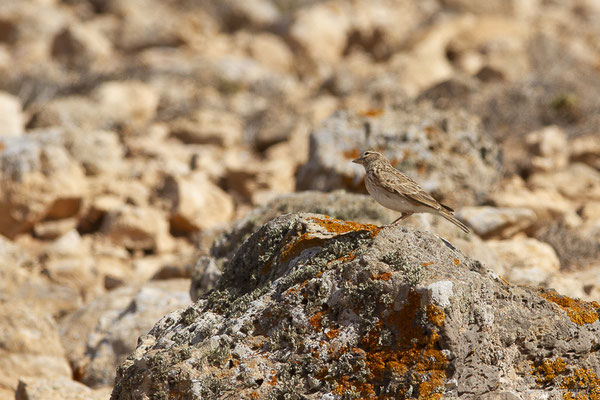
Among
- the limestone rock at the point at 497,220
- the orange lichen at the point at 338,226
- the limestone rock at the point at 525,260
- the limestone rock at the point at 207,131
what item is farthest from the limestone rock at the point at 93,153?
the orange lichen at the point at 338,226

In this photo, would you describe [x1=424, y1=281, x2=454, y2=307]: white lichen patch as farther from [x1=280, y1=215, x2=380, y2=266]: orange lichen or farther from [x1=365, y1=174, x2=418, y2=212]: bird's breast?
[x1=365, y1=174, x2=418, y2=212]: bird's breast

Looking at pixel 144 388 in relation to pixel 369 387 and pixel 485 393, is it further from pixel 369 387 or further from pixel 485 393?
pixel 485 393

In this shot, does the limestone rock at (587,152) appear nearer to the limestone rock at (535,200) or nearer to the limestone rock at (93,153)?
the limestone rock at (535,200)

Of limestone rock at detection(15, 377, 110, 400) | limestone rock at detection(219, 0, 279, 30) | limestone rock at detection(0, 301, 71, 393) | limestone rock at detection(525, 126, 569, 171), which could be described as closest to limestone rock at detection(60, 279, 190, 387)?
limestone rock at detection(0, 301, 71, 393)

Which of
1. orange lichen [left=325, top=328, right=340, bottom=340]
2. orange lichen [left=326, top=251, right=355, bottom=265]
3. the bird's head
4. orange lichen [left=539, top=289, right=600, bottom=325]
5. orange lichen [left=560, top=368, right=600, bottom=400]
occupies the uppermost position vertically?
orange lichen [left=326, top=251, right=355, bottom=265]

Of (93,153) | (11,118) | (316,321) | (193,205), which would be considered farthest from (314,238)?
(11,118)

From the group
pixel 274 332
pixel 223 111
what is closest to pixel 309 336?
pixel 274 332

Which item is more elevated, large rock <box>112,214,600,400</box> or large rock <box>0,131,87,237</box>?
large rock <box>112,214,600,400</box>

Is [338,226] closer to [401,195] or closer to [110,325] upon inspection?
[401,195]
